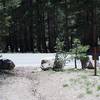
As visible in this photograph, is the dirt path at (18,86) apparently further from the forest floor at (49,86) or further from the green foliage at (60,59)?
the green foliage at (60,59)

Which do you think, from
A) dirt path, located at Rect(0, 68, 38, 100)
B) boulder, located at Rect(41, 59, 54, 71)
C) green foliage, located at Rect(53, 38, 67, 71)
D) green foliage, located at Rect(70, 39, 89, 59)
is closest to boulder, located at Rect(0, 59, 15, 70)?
boulder, located at Rect(41, 59, 54, 71)

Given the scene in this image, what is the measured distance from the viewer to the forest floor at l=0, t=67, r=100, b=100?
38.2 feet

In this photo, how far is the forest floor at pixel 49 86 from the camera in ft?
38.2

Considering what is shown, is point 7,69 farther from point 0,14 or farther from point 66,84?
point 66,84

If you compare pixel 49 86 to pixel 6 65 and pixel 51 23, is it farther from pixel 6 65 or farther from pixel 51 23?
pixel 51 23

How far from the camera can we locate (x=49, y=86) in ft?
44.2

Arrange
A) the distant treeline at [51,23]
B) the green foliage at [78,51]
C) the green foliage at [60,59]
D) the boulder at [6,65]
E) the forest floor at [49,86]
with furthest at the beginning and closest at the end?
the distant treeline at [51,23], the boulder at [6,65], the green foliage at [78,51], the green foliage at [60,59], the forest floor at [49,86]

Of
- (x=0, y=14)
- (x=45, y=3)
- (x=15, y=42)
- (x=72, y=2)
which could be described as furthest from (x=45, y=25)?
(x=0, y=14)

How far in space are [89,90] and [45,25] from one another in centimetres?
5074

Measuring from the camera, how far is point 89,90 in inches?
480

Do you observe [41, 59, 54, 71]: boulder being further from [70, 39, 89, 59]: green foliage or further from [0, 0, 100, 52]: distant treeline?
[0, 0, 100, 52]: distant treeline

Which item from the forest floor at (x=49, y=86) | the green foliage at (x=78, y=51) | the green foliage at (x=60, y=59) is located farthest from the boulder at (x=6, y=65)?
the green foliage at (x=78, y=51)

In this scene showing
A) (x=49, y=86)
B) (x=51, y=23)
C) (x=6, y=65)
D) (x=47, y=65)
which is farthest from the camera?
(x=51, y=23)

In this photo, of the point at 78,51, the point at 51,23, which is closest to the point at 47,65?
the point at 78,51
